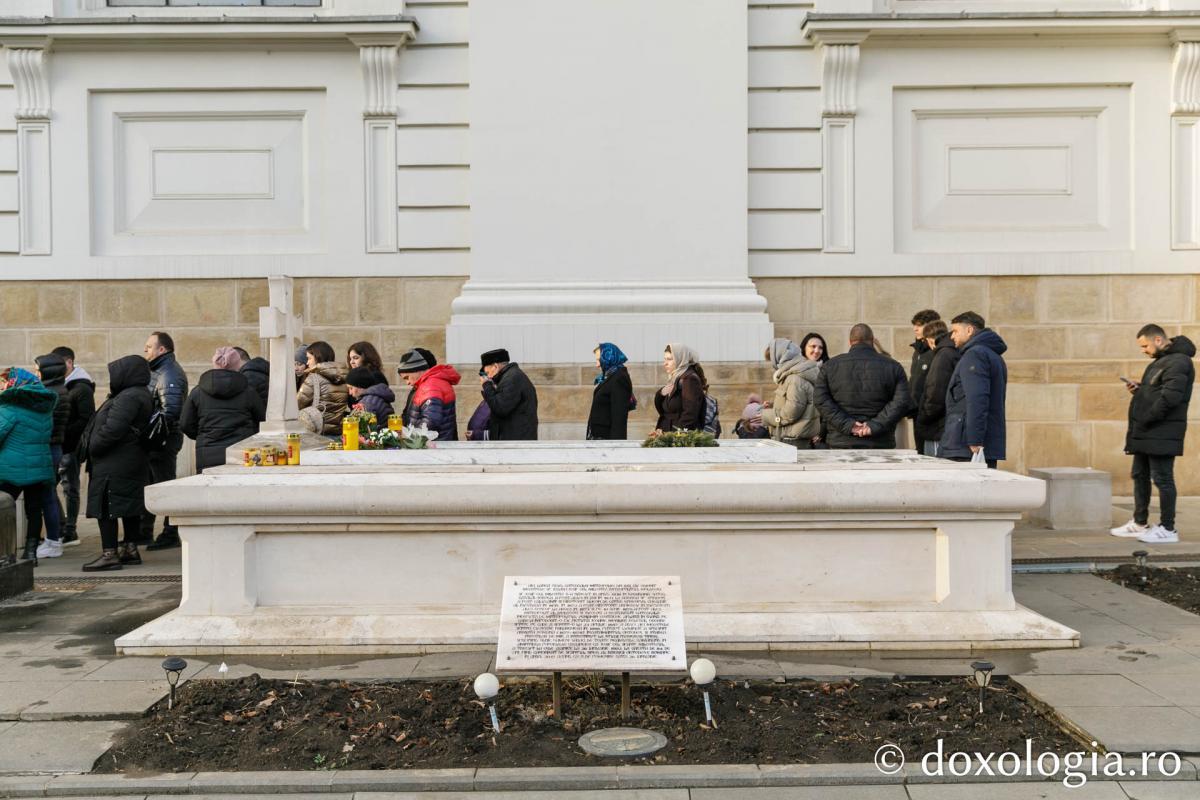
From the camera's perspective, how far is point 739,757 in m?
4.75

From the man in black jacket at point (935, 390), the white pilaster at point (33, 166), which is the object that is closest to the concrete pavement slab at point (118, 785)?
the man in black jacket at point (935, 390)

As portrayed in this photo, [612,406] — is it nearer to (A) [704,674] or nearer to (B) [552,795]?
(A) [704,674]

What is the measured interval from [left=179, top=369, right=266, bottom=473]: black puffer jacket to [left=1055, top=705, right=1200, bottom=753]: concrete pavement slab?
694 cm

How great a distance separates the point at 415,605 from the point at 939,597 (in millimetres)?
3137

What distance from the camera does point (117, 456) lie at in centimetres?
936

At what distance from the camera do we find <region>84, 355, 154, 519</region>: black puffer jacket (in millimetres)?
9219

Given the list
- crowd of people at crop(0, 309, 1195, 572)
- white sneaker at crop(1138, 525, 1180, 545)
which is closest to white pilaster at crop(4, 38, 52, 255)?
crowd of people at crop(0, 309, 1195, 572)

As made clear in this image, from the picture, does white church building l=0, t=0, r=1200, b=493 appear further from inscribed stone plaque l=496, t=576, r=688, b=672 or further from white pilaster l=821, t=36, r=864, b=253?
inscribed stone plaque l=496, t=576, r=688, b=672

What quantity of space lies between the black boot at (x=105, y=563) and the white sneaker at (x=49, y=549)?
96cm

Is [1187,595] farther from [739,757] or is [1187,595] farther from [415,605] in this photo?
[415,605]

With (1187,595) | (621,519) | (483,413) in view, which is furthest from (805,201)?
(621,519)

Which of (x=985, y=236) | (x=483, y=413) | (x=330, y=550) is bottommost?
(x=330, y=550)

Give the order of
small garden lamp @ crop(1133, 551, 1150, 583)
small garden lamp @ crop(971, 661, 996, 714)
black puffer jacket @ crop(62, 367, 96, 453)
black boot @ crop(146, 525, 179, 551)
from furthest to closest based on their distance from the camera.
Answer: black puffer jacket @ crop(62, 367, 96, 453)
black boot @ crop(146, 525, 179, 551)
small garden lamp @ crop(1133, 551, 1150, 583)
small garden lamp @ crop(971, 661, 996, 714)

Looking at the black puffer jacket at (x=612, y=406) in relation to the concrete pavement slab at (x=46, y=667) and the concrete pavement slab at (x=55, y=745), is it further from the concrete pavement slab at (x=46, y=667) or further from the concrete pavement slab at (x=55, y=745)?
the concrete pavement slab at (x=55, y=745)
